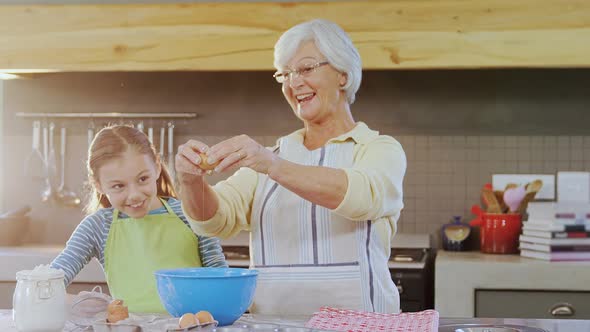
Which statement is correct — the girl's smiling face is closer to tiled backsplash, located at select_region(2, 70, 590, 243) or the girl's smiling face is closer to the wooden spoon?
tiled backsplash, located at select_region(2, 70, 590, 243)

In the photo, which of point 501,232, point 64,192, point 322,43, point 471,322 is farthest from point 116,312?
point 64,192

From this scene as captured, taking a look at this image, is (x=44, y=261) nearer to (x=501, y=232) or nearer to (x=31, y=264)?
(x=31, y=264)

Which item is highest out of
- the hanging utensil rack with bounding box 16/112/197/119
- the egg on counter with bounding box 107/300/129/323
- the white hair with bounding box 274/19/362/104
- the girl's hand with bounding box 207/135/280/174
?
the white hair with bounding box 274/19/362/104

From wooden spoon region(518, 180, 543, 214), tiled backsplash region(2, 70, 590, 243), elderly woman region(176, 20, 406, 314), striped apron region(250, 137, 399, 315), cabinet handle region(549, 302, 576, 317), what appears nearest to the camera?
elderly woman region(176, 20, 406, 314)

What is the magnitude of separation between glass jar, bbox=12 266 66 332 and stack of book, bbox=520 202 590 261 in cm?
212

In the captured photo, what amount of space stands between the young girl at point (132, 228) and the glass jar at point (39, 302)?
44 centimetres

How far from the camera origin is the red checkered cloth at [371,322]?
57.1 inches

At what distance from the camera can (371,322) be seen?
1.51 m

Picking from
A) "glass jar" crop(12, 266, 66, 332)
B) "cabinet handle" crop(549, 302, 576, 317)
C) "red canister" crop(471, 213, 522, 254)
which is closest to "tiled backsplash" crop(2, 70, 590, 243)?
"red canister" crop(471, 213, 522, 254)

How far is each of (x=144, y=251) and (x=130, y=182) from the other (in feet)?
0.53

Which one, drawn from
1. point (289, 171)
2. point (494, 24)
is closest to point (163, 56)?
point (494, 24)

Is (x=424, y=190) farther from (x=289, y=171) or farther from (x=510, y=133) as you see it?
(x=289, y=171)

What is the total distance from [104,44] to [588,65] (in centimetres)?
184

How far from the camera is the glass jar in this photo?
1.42 m
